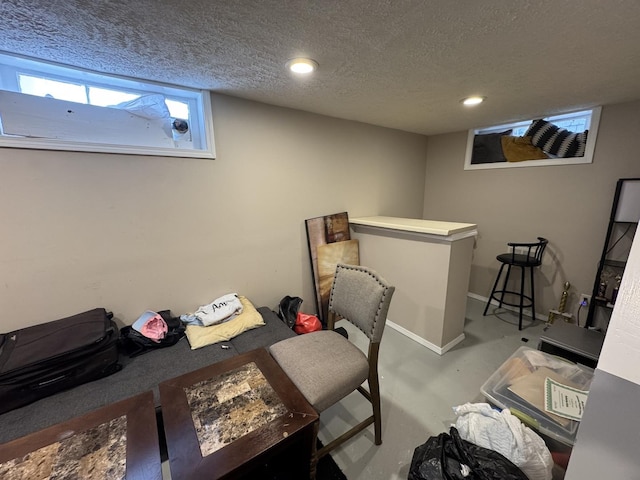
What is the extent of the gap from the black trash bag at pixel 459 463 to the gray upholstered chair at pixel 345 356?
398 mm

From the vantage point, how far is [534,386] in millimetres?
1410

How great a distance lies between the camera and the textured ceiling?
A: 100cm

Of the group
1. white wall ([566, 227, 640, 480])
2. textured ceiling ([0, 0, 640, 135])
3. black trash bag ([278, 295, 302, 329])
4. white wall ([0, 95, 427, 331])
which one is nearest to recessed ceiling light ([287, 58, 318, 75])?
textured ceiling ([0, 0, 640, 135])

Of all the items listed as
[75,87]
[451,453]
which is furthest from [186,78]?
[451,453]

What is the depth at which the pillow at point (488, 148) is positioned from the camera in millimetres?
2992

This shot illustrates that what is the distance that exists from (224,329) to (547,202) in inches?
134

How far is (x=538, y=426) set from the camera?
48.1 inches

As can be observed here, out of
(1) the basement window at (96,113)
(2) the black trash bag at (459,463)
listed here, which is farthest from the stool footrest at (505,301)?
(1) the basement window at (96,113)

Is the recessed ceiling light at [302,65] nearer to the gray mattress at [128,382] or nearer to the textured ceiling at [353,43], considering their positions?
the textured ceiling at [353,43]

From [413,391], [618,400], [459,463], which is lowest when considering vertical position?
[413,391]

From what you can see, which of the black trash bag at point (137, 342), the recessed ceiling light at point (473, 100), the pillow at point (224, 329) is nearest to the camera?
the black trash bag at point (137, 342)

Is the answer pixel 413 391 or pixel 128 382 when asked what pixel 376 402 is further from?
pixel 128 382

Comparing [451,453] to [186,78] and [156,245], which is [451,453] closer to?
[156,245]

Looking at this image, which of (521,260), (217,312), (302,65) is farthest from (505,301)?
(302,65)
